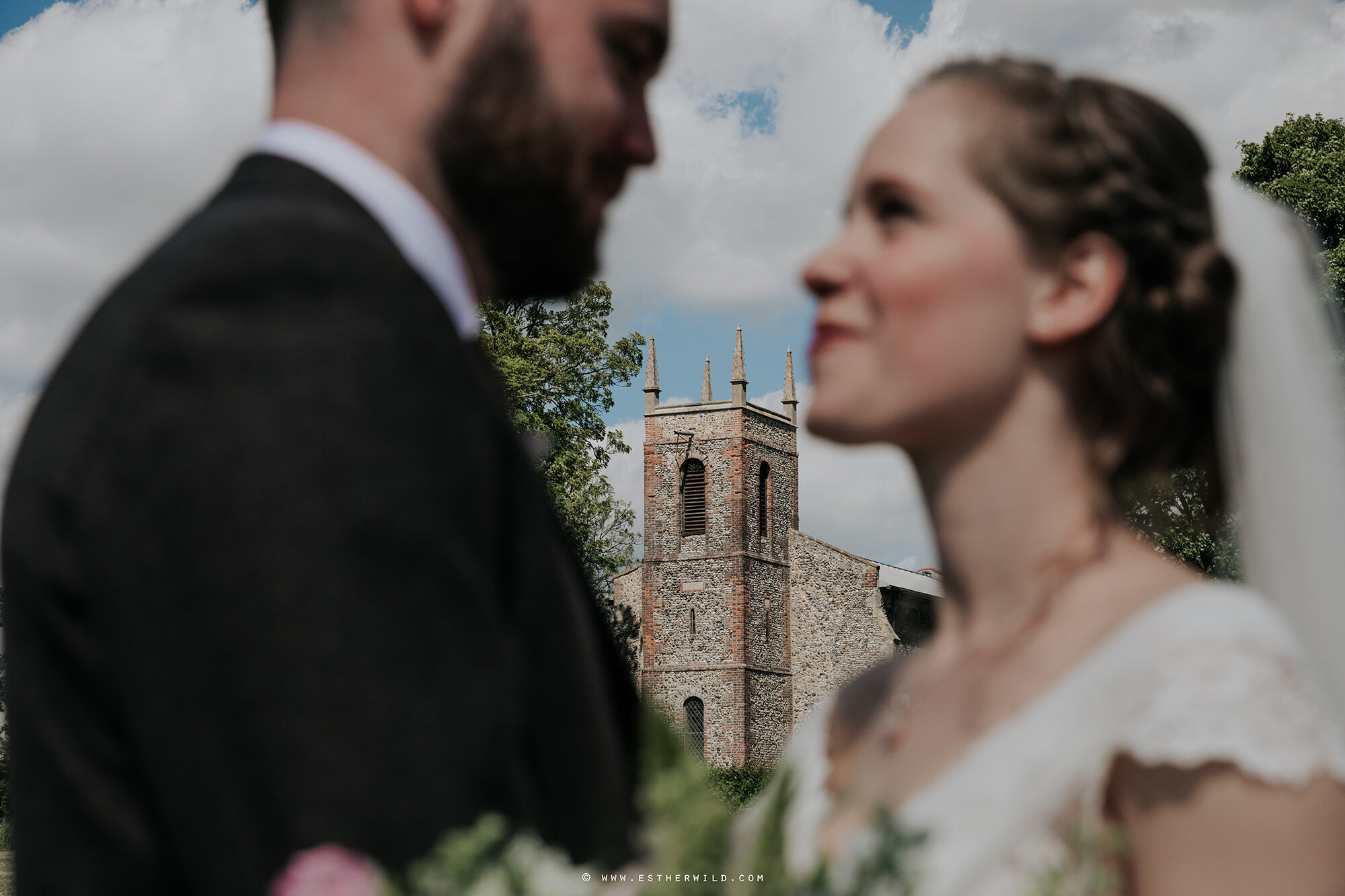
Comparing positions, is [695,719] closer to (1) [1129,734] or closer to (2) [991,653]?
(2) [991,653]

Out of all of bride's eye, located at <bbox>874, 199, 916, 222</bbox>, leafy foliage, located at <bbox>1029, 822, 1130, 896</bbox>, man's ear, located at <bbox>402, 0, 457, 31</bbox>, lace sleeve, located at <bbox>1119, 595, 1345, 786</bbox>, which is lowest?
leafy foliage, located at <bbox>1029, 822, 1130, 896</bbox>

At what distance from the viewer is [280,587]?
3.27 ft

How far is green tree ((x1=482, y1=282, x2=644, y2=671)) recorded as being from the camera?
21.1 meters

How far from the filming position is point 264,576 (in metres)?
1.00

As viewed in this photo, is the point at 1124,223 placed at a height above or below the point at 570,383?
below

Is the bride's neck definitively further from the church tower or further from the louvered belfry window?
the louvered belfry window

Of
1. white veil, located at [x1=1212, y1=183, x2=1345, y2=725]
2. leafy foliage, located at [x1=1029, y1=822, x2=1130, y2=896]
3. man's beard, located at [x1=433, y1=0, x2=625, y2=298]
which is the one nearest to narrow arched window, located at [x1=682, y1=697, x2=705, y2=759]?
white veil, located at [x1=1212, y1=183, x2=1345, y2=725]

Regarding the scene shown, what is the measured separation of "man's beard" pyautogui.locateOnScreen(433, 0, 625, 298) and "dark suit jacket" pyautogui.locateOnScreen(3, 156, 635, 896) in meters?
0.27

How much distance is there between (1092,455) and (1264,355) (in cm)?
38

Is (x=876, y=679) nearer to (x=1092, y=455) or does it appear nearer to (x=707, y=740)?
(x=1092, y=455)

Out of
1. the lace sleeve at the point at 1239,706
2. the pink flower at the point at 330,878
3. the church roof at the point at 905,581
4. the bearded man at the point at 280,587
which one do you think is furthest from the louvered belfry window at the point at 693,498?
the pink flower at the point at 330,878

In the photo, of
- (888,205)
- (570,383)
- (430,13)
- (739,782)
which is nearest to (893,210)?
(888,205)

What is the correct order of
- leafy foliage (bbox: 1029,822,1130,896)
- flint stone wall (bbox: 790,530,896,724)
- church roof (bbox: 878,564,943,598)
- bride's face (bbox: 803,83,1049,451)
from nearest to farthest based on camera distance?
leafy foliage (bbox: 1029,822,1130,896) → bride's face (bbox: 803,83,1049,451) → flint stone wall (bbox: 790,530,896,724) → church roof (bbox: 878,564,943,598)

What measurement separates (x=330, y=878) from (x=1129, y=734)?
103 cm
